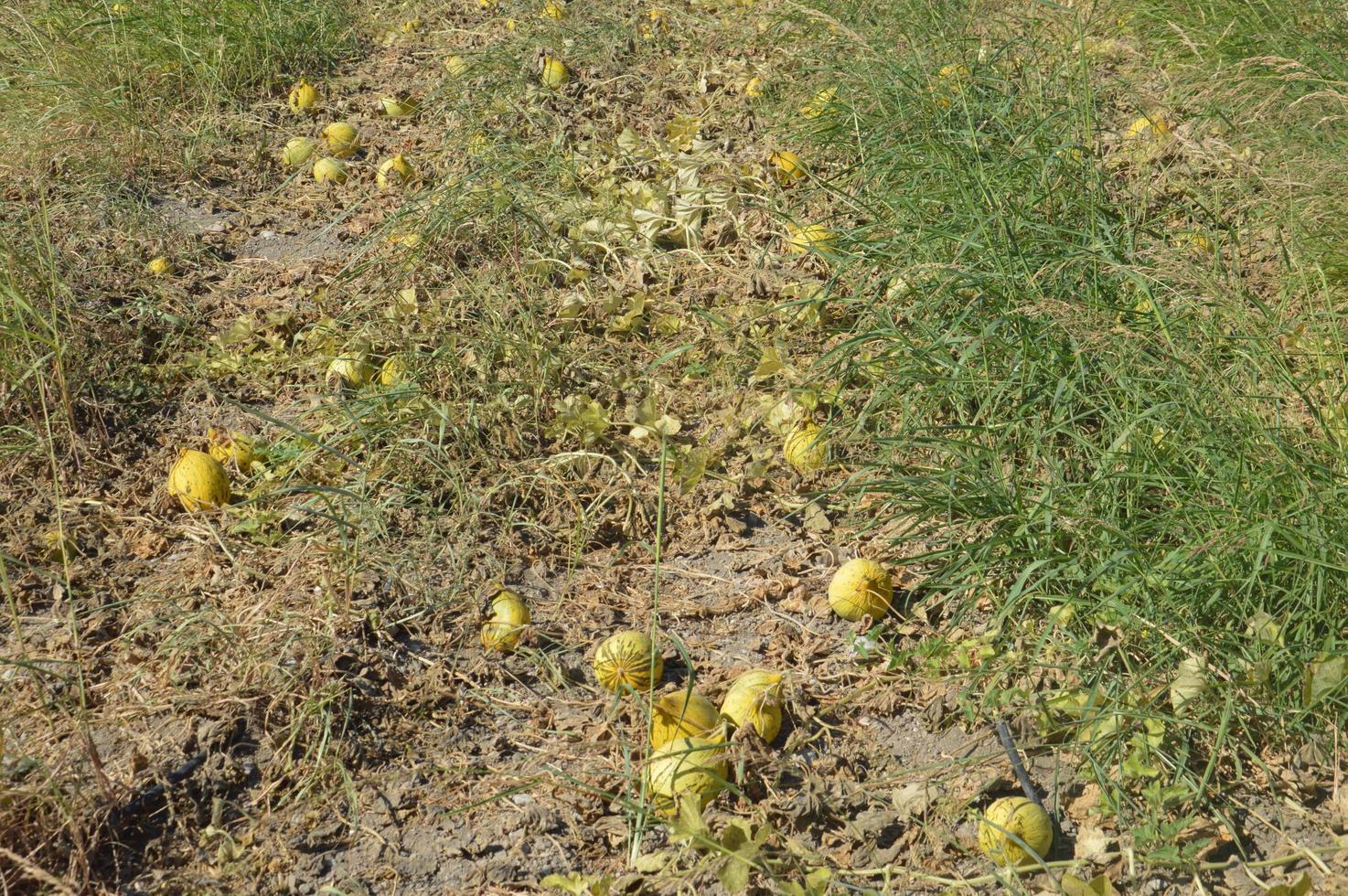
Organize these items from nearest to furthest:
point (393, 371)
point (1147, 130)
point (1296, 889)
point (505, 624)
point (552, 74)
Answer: point (1296, 889), point (505, 624), point (393, 371), point (1147, 130), point (552, 74)

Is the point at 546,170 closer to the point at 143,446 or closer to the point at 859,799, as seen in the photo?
the point at 143,446

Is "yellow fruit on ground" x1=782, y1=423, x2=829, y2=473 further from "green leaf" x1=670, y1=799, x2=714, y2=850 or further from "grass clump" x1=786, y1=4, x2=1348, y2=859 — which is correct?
"green leaf" x1=670, y1=799, x2=714, y2=850

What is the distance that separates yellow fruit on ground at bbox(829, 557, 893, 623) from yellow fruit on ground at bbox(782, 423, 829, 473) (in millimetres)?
472

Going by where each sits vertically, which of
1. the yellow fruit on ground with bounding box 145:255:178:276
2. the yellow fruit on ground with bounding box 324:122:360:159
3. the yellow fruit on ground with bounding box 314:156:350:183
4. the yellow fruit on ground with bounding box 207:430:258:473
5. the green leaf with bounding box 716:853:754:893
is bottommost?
the green leaf with bounding box 716:853:754:893

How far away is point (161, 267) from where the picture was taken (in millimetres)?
4000

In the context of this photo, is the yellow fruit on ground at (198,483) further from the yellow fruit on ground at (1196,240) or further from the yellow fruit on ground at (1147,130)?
the yellow fruit on ground at (1147,130)

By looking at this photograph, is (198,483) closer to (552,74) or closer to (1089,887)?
(1089,887)

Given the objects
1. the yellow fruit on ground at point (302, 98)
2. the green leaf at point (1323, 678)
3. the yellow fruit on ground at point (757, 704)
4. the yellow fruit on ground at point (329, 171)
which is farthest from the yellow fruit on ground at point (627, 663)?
the yellow fruit on ground at point (302, 98)

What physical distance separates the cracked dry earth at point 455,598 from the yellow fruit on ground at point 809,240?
0.06 metres

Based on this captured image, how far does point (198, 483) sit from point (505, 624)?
3.14 ft

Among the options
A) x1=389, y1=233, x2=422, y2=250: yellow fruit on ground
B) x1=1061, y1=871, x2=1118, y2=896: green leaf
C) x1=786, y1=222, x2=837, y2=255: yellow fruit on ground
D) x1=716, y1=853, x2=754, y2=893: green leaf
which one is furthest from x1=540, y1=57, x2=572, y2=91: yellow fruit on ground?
x1=1061, y1=871, x2=1118, y2=896: green leaf

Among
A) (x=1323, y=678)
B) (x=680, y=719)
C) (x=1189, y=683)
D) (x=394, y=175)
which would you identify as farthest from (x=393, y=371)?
(x=1323, y=678)

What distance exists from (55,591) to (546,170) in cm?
226

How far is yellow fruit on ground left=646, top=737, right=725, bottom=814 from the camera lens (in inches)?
90.8
